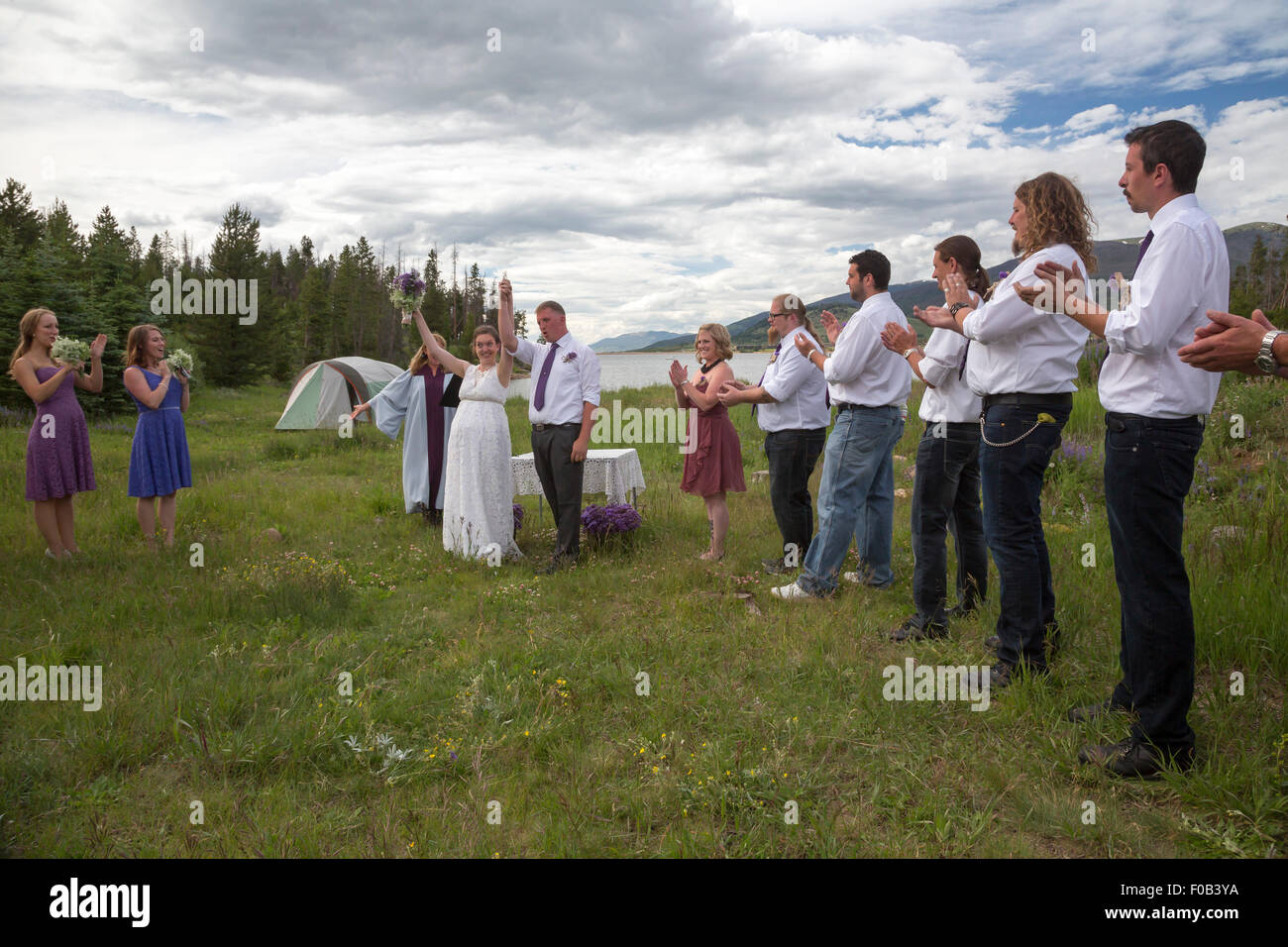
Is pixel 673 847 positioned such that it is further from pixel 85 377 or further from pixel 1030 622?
pixel 85 377

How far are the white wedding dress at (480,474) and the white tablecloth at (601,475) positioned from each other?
2.79ft

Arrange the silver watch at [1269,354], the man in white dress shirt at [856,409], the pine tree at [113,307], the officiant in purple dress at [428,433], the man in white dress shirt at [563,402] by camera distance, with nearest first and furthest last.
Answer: the silver watch at [1269,354] < the man in white dress shirt at [856,409] < the man in white dress shirt at [563,402] < the officiant in purple dress at [428,433] < the pine tree at [113,307]

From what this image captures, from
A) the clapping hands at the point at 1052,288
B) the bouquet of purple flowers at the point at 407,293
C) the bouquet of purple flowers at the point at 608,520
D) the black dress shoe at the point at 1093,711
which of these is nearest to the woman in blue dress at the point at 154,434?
the bouquet of purple flowers at the point at 407,293

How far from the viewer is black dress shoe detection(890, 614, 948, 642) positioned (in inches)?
202

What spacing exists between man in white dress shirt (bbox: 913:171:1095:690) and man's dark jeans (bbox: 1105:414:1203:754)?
677 millimetres

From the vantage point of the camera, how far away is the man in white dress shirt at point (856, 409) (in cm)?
573

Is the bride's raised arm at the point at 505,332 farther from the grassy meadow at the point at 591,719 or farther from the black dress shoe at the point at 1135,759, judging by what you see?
the black dress shoe at the point at 1135,759

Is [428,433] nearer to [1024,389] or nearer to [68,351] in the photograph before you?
[68,351]

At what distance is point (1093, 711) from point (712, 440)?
450 cm

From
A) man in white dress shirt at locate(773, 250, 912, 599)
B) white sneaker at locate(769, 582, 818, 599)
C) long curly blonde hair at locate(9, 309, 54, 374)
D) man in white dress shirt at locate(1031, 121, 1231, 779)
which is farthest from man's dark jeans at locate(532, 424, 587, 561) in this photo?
man in white dress shirt at locate(1031, 121, 1231, 779)

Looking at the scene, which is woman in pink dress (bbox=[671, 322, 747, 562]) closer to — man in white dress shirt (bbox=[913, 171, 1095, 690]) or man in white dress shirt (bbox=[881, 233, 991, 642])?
man in white dress shirt (bbox=[881, 233, 991, 642])

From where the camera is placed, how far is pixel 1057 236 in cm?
409

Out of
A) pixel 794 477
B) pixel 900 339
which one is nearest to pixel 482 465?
pixel 794 477

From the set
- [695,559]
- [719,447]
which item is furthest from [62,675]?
[719,447]
